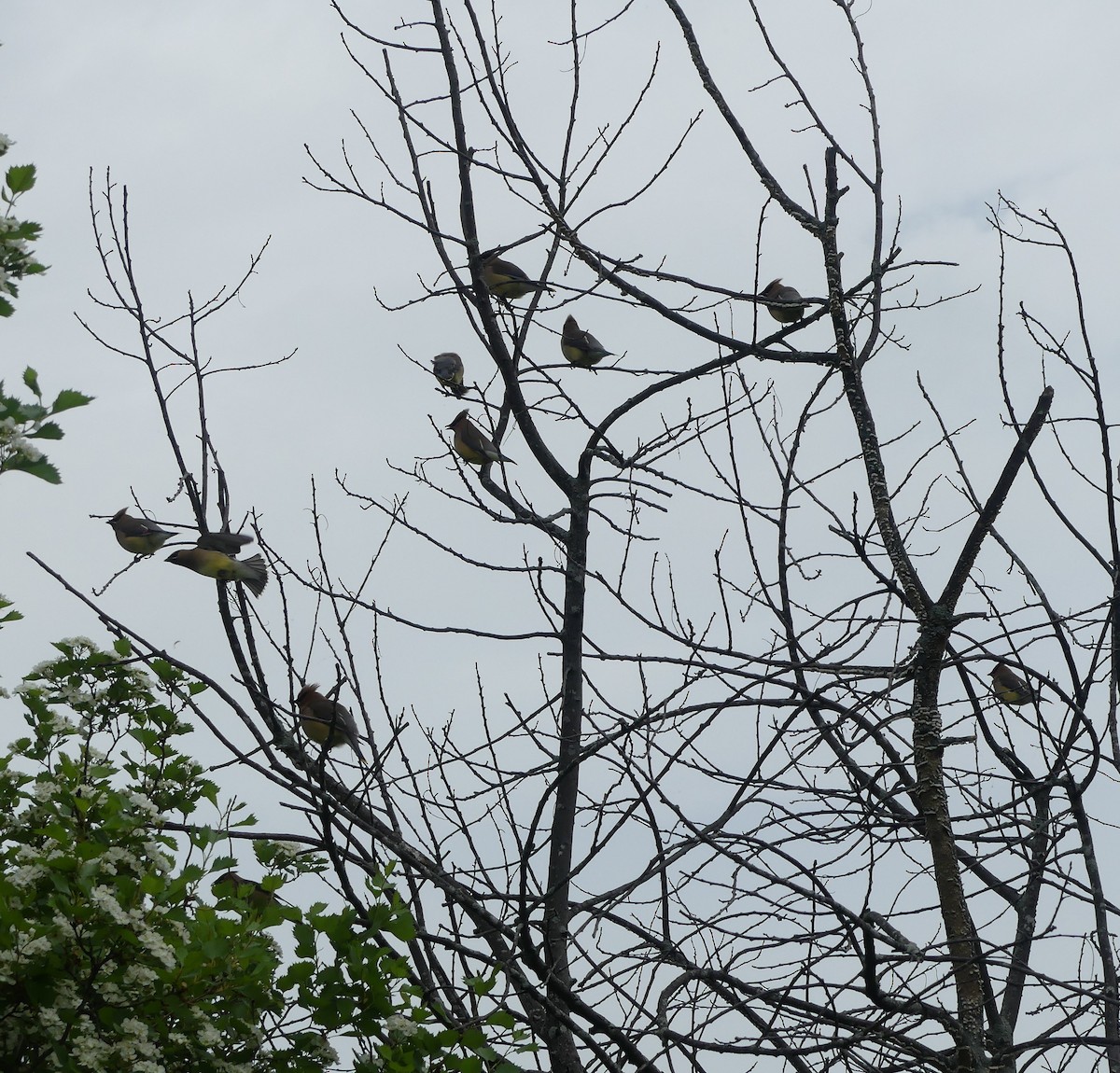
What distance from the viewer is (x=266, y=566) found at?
6008mm

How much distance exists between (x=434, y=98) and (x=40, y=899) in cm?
388

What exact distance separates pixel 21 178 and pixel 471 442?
3.54m

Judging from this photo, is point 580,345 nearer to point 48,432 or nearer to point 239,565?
point 239,565

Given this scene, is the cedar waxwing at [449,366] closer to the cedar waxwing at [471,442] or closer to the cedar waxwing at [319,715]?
the cedar waxwing at [471,442]

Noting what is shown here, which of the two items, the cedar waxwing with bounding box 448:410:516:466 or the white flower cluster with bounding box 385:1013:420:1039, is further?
the cedar waxwing with bounding box 448:410:516:466

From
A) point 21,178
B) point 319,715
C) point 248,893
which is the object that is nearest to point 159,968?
point 248,893

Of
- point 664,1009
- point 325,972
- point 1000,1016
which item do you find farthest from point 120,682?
point 1000,1016

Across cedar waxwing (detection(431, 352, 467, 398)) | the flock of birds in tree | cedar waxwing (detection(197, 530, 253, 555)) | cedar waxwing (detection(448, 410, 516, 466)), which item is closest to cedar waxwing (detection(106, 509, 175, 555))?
the flock of birds in tree

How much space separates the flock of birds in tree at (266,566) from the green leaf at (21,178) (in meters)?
1.82

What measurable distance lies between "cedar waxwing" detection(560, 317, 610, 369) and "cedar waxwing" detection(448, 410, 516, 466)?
130cm

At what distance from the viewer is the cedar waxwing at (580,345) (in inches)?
296

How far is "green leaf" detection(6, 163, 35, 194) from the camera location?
2756 millimetres

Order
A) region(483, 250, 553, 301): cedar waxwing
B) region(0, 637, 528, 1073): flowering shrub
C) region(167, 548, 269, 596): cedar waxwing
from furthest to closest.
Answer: region(483, 250, 553, 301): cedar waxwing < region(167, 548, 269, 596): cedar waxwing < region(0, 637, 528, 1073): flowering shrub

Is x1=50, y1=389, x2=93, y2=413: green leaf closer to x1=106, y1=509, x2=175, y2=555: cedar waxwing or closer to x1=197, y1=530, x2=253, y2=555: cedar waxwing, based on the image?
x1=197, y1=530, x2=253, y2=555: cedar waxwing
